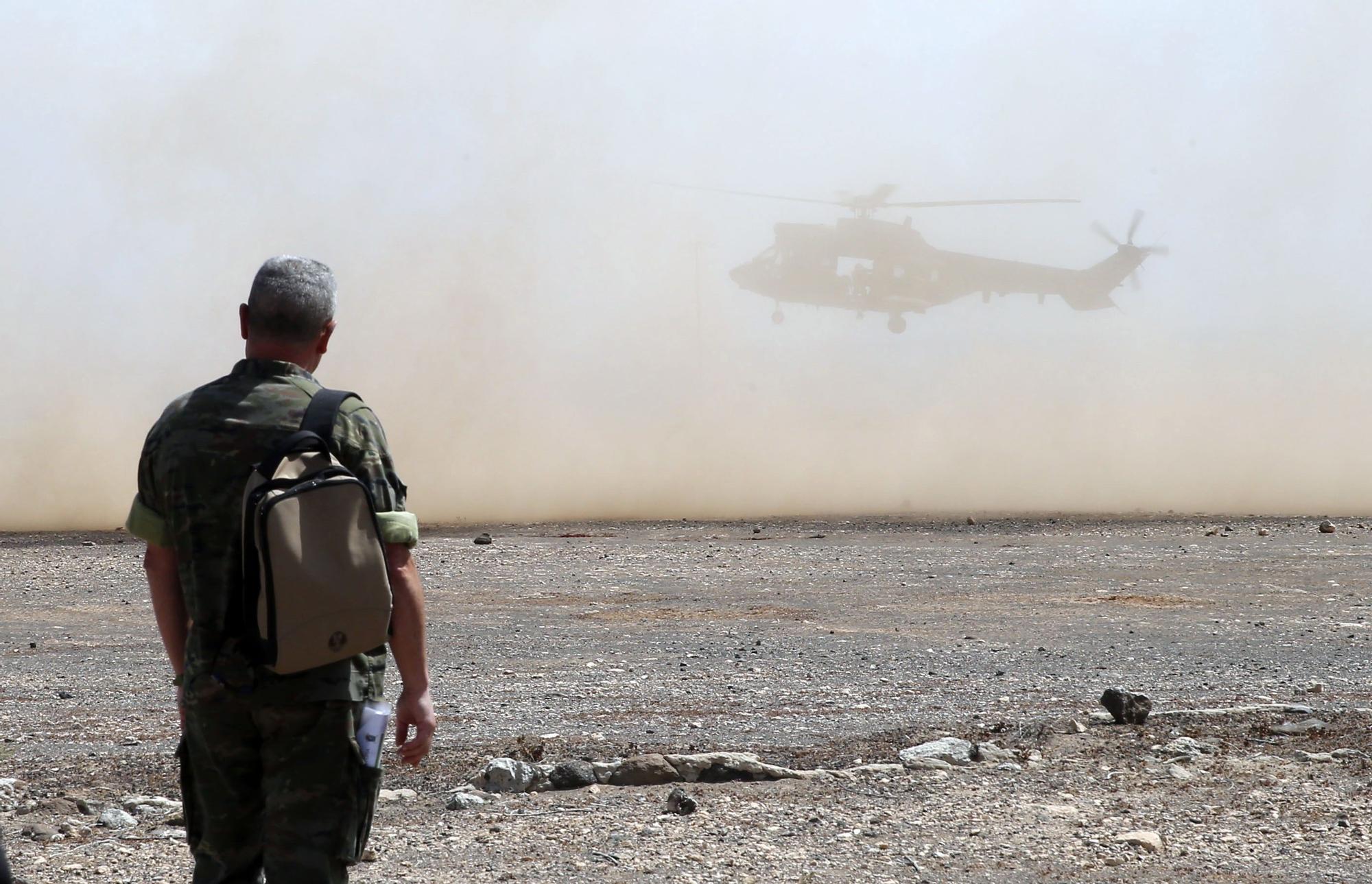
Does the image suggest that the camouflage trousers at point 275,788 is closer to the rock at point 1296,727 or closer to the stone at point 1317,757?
the stone at point 1317,757

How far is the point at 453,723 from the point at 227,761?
13.6 ft

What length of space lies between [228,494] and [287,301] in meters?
0.40

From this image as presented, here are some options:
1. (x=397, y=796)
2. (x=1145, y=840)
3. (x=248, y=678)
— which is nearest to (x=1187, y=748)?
(x=1145, y=840)

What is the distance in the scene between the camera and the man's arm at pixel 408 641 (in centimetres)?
264

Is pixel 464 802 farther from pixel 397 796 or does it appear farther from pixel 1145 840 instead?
pixel 1145 840

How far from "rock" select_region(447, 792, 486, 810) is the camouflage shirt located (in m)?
2.51

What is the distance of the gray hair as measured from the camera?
105 inches

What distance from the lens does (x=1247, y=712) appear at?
6.70 meters

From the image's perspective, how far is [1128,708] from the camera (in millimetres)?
6457

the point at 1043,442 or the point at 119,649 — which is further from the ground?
the point at 1043,442

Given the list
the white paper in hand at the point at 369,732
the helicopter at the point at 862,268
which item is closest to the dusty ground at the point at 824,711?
the white paper in hand at the point at 369,732

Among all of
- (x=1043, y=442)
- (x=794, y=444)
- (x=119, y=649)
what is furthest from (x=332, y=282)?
(x=1043, y=442)

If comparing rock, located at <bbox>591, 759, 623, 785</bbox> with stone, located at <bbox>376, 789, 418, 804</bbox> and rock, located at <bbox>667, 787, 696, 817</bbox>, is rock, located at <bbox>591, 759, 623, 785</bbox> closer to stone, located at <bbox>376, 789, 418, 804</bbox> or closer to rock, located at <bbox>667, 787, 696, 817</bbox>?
rock, located at <bbox>667, 787, 696, 817</bbox>

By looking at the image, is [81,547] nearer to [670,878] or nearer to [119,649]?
[119,649]
